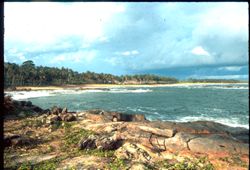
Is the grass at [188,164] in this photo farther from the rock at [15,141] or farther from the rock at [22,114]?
the rock at [22,114]

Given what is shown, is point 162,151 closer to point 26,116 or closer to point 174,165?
point 174,165

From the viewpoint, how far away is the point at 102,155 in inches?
639

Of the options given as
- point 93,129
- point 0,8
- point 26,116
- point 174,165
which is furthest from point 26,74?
point 0,8

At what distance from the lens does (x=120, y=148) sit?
55.2ft

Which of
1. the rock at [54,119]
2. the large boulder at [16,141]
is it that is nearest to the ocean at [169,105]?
the rock at [54,119]

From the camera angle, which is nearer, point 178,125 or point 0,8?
point 0,8

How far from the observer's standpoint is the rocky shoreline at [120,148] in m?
15.2

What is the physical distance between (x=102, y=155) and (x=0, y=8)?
13.7 metres

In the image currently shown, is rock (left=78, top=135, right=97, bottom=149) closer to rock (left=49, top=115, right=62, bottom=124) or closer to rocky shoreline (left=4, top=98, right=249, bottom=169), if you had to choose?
rocky shoreline (left=4, top=98, right=249, bottom=169)

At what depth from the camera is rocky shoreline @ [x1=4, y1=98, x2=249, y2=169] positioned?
597 inches

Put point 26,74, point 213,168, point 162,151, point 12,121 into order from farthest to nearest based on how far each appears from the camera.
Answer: point 26,74
point 12,121
point 162,151
point 213,168

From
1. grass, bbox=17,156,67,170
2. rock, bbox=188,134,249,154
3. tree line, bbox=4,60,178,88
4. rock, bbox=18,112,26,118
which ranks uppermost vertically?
tree line, bbox=4,60,178,88

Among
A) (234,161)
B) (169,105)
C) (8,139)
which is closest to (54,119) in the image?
(8,139)

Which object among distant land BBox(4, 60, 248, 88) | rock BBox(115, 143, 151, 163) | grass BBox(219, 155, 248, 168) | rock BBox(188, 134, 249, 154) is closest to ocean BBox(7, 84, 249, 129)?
rock BBox(188, 134, 249, 154)
